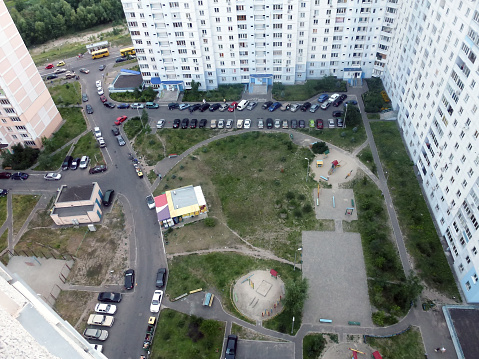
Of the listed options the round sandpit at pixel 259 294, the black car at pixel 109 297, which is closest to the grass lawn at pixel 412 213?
the round sandpit at pixel 259 294

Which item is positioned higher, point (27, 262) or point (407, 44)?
point (407, 44)

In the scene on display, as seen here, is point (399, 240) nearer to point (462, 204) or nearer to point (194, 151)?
point (462, 204)

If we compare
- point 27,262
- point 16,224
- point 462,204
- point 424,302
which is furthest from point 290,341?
point 16,224

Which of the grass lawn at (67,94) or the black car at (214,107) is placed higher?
the grass lawn at (67,94)

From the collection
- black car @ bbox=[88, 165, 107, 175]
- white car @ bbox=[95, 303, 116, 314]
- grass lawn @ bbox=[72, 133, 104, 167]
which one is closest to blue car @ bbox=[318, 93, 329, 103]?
grass lawn @ bbox=[72, 133, 104, 167]

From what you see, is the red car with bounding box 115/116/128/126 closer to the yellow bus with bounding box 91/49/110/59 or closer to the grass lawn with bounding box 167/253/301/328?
the yellow bus with bounding box 91/49/110/59

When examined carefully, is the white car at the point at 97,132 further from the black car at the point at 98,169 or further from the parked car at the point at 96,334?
the parked car at the point at 96,334
